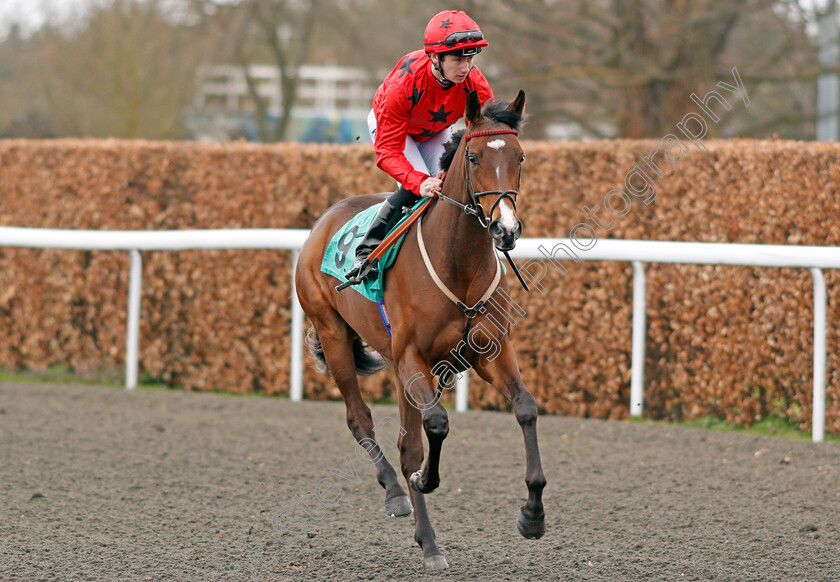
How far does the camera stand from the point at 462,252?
408 cm

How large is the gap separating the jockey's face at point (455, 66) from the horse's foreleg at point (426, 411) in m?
1.17

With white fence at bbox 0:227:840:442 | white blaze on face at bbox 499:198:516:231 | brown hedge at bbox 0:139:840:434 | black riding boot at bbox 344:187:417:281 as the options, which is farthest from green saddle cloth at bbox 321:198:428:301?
brown hedge at bbox 0:139:840:434

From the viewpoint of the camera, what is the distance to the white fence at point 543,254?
622 cm

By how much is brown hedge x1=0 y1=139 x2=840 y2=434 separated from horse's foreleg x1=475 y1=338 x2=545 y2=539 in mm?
3255

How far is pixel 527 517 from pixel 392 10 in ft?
55.0

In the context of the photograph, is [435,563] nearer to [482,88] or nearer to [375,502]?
[375,502]

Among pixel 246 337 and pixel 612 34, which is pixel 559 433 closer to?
pixel 246 337

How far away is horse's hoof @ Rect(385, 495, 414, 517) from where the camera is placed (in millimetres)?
4570

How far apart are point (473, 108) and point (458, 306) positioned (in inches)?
31.2

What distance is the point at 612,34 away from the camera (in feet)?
43.2

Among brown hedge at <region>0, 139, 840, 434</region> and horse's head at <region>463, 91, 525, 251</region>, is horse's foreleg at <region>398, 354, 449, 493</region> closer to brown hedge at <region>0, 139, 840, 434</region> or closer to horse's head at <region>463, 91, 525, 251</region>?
horse's head at <region>463, 91, 525, 251</region>

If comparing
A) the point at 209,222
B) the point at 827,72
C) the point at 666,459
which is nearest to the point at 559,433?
the point at 666,459

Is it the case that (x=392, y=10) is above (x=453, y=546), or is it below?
above

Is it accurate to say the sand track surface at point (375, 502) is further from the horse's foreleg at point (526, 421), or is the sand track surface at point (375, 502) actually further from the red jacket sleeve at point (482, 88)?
the red jacket sleeve at point (482, 88)
